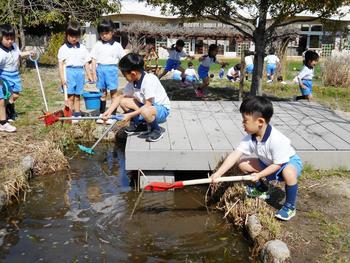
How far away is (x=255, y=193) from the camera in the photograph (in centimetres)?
406

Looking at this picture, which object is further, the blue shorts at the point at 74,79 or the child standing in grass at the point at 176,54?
the child standing in grass at the point at 176,54

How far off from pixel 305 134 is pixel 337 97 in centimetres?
519

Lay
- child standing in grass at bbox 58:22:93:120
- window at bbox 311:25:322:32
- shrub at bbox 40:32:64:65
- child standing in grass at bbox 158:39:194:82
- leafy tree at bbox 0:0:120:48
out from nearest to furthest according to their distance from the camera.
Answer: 1. child standing in grass at bbox 58:22:93:120
2. child standing in grass at bbox 158:39:194:82
3. leafy tree at bbox 0:0:120:48
4. shrub at bbox 40:32:64:65
5. window at bbox 311:25:322:32

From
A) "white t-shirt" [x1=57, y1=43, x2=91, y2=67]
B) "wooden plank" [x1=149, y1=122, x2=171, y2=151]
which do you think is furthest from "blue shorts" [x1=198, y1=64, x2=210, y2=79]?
"wooden plank" [x1=149, y1=122, x2=171, y2=151]

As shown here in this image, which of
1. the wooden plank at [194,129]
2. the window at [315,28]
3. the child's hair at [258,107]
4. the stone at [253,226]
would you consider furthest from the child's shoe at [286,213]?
the window at [315,28]

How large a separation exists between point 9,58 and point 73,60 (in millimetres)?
895

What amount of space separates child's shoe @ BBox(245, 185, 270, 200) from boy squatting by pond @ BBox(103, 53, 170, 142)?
4.61ft

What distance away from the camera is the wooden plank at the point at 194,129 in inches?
195

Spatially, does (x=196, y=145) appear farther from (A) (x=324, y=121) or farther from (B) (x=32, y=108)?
(B) (x=32, y=108)

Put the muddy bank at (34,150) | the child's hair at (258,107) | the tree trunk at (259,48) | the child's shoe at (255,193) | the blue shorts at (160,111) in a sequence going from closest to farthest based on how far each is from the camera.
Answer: the child's hair at (258,107), the child's shoe at (255,193), the muddy bank at (34,150), the blue shorts at (160,111), the tree trunk at (259,48)

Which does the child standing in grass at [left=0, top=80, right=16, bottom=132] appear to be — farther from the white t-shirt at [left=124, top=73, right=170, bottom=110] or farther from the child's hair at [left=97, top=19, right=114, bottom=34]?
the white t-shirt at [left=124, top=73, right=170, bottom=110]

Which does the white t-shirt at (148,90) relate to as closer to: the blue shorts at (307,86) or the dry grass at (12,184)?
the dry grass at (12,184)

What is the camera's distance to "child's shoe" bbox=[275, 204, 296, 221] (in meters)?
3.72

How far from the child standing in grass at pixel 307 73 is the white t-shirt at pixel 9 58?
199 inches
